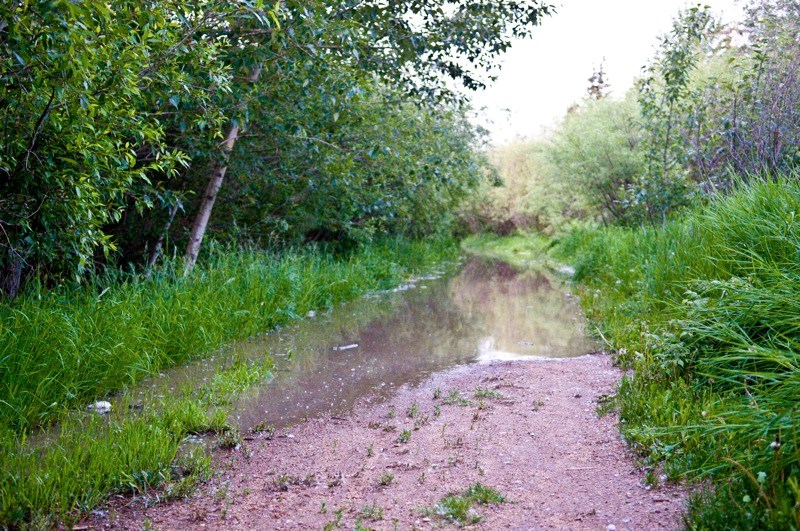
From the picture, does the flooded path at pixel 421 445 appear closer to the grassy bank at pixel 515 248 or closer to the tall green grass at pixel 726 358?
the tall green grass at pixel 726 358

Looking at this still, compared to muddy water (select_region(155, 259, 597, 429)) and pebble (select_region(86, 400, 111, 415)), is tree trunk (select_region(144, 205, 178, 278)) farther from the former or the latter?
pebble (select_region(86, 400, 111, 415))

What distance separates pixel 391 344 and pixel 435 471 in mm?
4213

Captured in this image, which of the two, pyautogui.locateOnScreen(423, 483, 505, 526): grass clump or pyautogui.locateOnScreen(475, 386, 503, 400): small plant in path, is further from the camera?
pyautogui.locateOnScreen(475, 386, 503, 400): small plant in path

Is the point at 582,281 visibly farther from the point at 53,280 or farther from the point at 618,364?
the point at 53,280

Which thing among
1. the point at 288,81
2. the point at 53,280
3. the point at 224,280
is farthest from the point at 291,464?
the point at 288,81

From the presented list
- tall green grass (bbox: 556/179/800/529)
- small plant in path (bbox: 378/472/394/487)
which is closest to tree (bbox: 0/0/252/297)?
small plant in path (bbox: 378/472/394/487)

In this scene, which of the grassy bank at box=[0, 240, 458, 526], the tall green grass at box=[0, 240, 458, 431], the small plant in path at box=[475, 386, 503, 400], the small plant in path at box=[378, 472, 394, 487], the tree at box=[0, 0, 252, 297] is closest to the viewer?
the grassy bank at box=[0, 240, 458, 526]

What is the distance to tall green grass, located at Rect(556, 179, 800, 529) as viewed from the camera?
2930 mm

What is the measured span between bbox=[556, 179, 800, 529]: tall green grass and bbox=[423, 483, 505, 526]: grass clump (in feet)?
3.54

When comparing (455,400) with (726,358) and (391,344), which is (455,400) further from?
(391,344)

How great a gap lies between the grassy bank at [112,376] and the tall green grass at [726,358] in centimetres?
306

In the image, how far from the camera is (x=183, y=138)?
8.27 m

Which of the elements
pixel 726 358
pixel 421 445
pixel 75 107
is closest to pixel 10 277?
pixel 75 107

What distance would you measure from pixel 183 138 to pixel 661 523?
732 cm
